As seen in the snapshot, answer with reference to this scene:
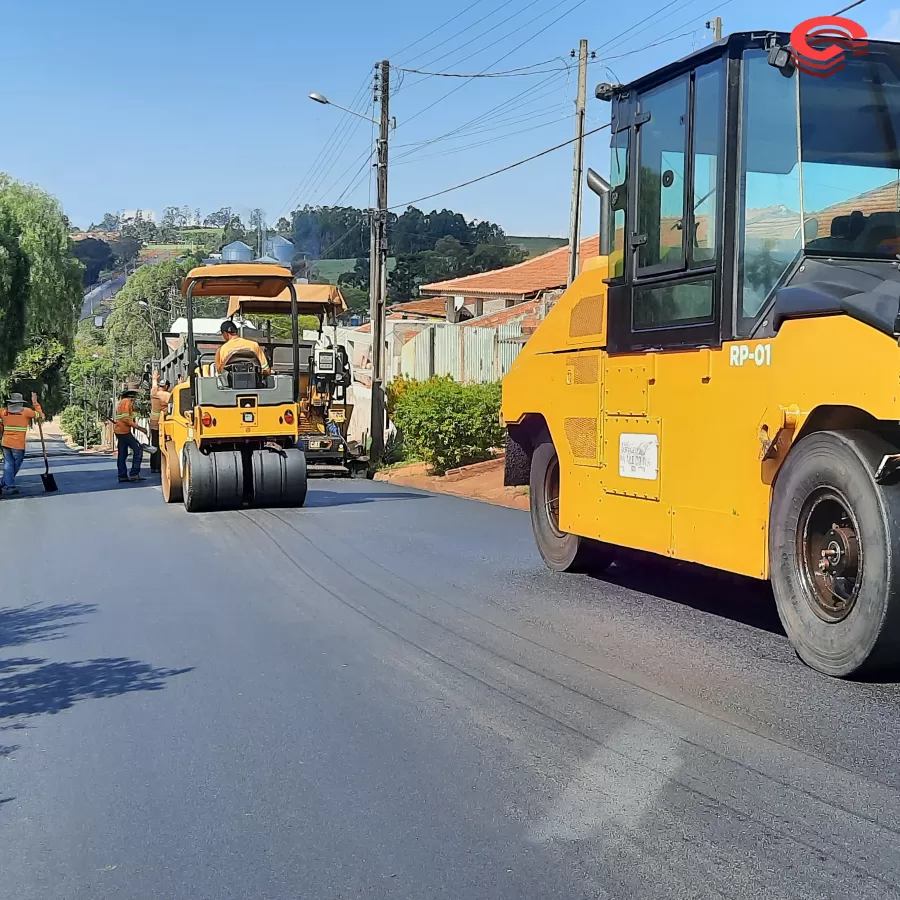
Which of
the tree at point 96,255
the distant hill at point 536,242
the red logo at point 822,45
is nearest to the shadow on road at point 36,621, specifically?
the red logo at point 822,45

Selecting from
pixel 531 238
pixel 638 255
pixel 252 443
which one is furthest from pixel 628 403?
pixel 531 238

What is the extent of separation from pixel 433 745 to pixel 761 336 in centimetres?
277

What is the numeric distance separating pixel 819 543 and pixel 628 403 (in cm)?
197

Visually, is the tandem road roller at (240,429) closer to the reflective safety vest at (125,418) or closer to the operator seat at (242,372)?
the operator seat at (242,372)

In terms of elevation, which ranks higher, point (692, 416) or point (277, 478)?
point (692, 416)

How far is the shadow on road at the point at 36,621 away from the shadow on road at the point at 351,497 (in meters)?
6.99

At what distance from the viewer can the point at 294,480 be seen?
15.0m

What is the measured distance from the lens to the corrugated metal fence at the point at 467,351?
2539 cm

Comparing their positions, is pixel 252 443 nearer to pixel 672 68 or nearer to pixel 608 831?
pixel 672 68

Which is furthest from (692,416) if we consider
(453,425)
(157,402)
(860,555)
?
(157,402)

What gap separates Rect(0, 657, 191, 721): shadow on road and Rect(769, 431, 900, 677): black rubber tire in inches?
125

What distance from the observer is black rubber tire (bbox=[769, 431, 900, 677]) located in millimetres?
5383

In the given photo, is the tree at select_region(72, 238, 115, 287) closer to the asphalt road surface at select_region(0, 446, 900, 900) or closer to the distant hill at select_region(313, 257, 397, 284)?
the distant hill at select_region(313, 257, 397, 284)

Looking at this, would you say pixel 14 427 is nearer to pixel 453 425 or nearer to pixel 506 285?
pixel 453 425
